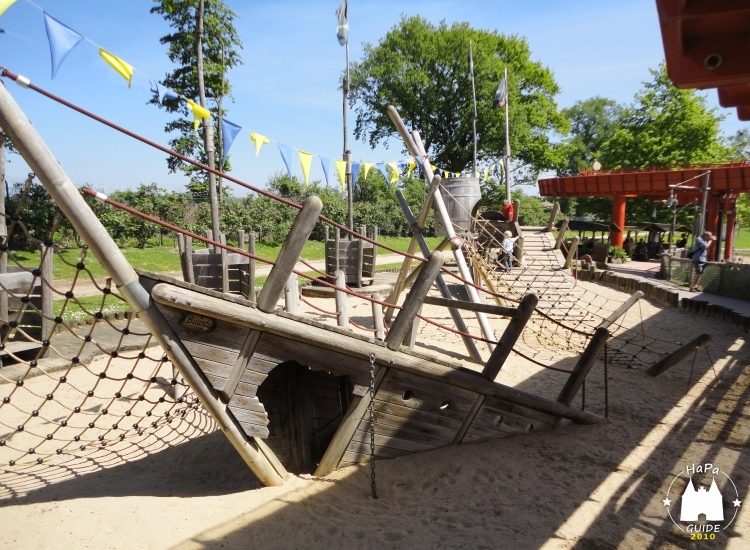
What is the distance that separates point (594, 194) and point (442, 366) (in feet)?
71.1

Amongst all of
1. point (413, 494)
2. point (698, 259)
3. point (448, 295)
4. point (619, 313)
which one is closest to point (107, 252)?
point (413, 494)

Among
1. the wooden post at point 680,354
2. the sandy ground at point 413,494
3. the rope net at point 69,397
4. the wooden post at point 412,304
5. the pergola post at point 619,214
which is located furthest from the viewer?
the pergola post at point 619,214

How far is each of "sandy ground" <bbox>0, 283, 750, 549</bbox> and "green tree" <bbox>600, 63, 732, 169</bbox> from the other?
26917 mm

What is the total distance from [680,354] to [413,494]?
4.06 m

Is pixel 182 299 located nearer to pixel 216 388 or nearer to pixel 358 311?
pixel 216 388

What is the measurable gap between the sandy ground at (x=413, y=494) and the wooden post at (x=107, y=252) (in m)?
0.50

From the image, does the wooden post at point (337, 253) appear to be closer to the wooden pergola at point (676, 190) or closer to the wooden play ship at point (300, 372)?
the wooden play ship at point (300, 372)

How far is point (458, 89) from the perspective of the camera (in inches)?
1435

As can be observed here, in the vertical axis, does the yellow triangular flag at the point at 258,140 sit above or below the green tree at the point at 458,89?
below

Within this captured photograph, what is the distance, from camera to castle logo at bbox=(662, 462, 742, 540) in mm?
3322

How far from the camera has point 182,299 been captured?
2.95 m

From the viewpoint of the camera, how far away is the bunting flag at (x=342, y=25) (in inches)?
507

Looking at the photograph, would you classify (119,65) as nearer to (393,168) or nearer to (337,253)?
(337,253)

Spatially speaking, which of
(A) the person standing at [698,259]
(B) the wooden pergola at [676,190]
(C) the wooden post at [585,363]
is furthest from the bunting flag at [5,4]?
(B) the wooden pergola at [676,190]
